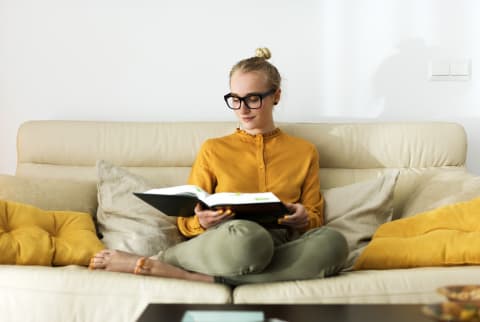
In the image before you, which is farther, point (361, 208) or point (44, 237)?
point (361, 208)

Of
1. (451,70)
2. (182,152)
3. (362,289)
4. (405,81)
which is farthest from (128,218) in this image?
(451,70)

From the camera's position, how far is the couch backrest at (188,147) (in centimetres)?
258

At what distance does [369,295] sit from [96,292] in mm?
701

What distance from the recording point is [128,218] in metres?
2.37

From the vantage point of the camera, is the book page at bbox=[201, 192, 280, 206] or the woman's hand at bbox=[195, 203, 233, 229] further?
the woman's hand at bbox=[195, 203, 233, 229]

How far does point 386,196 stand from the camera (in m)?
2.34

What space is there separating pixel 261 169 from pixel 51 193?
728 mm

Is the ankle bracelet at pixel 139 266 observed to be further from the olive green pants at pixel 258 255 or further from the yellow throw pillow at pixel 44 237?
the yellow throw pillow at pixel 44 237

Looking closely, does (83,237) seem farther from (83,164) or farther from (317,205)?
(317,205)

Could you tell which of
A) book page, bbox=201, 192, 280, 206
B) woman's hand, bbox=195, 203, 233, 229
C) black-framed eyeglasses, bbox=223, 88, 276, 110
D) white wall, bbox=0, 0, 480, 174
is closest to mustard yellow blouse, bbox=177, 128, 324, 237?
black-framed eyeglasses, bbox=223, 88, 276, 110

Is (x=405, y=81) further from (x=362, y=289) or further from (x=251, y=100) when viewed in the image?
(x=362, y=289)

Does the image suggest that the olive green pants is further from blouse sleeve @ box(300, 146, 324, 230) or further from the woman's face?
the woman's face

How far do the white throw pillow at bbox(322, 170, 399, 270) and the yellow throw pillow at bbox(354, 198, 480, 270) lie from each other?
0.47ft

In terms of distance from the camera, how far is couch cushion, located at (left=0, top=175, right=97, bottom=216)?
238cm
